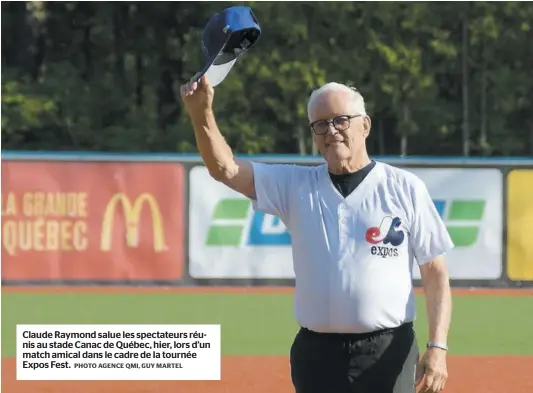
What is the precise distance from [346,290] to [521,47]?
2777 centimetres

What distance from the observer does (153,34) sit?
30547mm

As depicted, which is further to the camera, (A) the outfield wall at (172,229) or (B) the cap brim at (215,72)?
(A) the outfield wall at (172,229)

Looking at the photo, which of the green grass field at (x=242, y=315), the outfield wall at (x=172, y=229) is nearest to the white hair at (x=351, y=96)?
the green grass field at (x=242, y=315)

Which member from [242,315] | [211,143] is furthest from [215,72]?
[242,315]

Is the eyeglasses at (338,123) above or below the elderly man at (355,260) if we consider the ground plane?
above

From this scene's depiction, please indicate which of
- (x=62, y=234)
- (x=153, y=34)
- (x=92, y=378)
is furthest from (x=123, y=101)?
(x=92, y=378)

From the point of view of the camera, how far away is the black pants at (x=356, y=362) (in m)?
4.18

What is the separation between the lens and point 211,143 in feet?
13.6

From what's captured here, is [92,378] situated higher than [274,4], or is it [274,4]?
[274,4]

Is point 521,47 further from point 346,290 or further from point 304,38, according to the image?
point 346,290

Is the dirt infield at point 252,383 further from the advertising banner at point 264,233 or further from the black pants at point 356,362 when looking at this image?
the advertising banner at point 264,233

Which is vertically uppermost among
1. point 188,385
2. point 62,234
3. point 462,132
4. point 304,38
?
point 304,38
